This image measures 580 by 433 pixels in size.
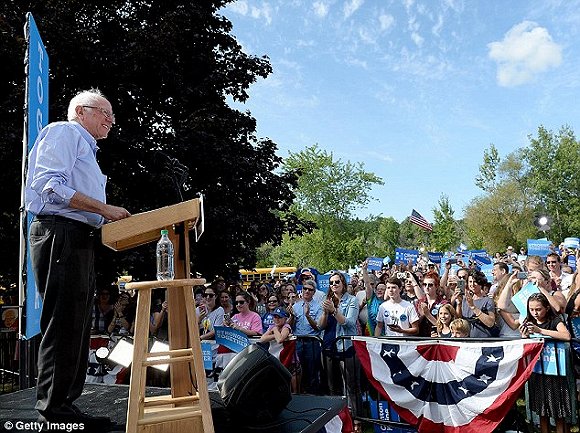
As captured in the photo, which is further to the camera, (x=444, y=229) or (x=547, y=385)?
(x=444, y=229)

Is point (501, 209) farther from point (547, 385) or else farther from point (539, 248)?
point (547, 385)

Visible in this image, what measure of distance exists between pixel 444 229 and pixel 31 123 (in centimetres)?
A: 4390

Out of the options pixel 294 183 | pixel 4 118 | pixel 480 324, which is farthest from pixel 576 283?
pixel 4 118

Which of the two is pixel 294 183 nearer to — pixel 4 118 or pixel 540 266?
pixel 4 118

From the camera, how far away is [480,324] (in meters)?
6.12

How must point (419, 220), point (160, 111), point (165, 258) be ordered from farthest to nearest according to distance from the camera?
point (419, 220) → point (160, 111) → point (165, 258)

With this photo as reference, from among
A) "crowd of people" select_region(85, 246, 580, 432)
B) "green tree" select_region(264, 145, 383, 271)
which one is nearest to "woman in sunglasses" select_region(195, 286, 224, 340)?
"crowd of people" select_region(85, 246, 580, 432)

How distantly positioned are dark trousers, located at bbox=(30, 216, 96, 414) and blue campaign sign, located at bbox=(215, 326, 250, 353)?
3.82 metres

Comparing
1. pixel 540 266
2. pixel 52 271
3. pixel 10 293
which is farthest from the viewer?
pixel 10 293

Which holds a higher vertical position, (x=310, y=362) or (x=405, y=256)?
(x=405, y=256)

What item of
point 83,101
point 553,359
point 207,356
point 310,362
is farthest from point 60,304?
point 553,359

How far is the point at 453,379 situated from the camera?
5.02m

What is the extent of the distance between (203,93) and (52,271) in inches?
436

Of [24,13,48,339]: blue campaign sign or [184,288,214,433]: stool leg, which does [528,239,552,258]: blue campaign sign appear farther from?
[184,288,214,433]: stool leg
